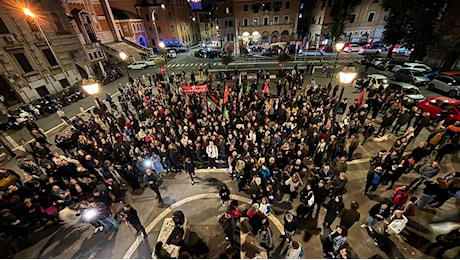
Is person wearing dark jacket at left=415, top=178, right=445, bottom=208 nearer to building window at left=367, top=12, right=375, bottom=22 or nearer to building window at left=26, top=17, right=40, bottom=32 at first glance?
building window at left=26, top=17, right=40, bottom=32

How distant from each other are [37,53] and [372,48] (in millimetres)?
56229

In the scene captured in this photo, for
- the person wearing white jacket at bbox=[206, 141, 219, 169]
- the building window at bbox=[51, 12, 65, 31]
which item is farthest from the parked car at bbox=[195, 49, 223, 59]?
the person wearing white jacket at bbox=[206, 141, 219, 169]

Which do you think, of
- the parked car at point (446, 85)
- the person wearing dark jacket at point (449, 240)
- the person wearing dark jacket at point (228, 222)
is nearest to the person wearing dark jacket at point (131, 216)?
the person wearing dark jacket at point (228, 222)

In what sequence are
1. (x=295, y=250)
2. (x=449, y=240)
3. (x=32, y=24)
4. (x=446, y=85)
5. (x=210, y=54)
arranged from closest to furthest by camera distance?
1. (x=295, y=250)
2. (x=449, y=240)
3. (x=446, y=85)
4. (x=32, y=24)
5. (x=210, y=54)

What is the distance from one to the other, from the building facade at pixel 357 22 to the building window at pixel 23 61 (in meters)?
50.4

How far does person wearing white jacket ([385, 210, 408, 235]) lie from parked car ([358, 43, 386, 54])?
4190cm

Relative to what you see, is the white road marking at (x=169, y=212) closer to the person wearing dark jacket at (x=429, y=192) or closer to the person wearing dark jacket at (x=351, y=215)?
the person wearing dark jacket at (x=351, y=215)

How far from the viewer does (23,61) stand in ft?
64.4

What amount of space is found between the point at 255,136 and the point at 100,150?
799cm

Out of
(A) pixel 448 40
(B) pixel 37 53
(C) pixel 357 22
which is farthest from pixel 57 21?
(C) pixel 357 22

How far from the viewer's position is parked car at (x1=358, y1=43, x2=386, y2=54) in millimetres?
36963

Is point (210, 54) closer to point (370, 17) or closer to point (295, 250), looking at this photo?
point (370, 17)

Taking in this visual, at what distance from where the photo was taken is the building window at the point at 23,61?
1914cm

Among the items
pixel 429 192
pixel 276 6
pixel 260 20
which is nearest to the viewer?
pixel 429 192
